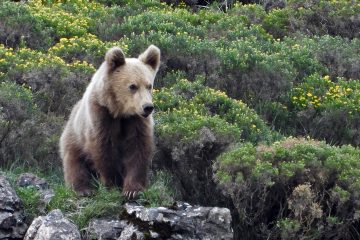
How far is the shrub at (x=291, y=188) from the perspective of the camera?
9.04 metres

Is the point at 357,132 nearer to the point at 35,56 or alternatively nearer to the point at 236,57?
the point at 236,57

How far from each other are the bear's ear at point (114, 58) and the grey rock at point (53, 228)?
1.38 meters

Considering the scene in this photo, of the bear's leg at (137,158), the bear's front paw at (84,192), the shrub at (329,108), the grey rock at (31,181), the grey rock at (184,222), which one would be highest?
the bear's leg at (137,158)

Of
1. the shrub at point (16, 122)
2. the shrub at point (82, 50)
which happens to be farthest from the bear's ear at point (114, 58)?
the shrub at point (82, 50)

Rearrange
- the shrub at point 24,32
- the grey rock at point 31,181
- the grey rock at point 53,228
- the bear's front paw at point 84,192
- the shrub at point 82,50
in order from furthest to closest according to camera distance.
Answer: the shrub at point 24,32 → the shrub at point 82,50 → the grey rock at point 31,181 → the bear's front paw at point 84,192 → the grey rock at point 53,228

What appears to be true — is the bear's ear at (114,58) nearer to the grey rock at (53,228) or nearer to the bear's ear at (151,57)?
the bear's ear at (151,57)

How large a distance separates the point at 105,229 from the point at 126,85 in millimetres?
1262

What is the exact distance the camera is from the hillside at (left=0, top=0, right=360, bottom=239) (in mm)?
9219

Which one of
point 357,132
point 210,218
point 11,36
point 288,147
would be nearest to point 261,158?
point 288,147

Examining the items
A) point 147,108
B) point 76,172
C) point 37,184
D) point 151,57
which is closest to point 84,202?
point 76,172

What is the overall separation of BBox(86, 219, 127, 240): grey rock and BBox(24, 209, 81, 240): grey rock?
8.1 inches

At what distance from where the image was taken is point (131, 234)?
788 cm

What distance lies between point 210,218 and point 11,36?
22.2 feet

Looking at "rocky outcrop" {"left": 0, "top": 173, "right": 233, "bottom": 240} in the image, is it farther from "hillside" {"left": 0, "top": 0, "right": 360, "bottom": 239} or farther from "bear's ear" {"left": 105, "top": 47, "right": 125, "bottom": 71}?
"bear's ear" {"left": 105, "top": 47, "right": 125, "bottom": 71}
